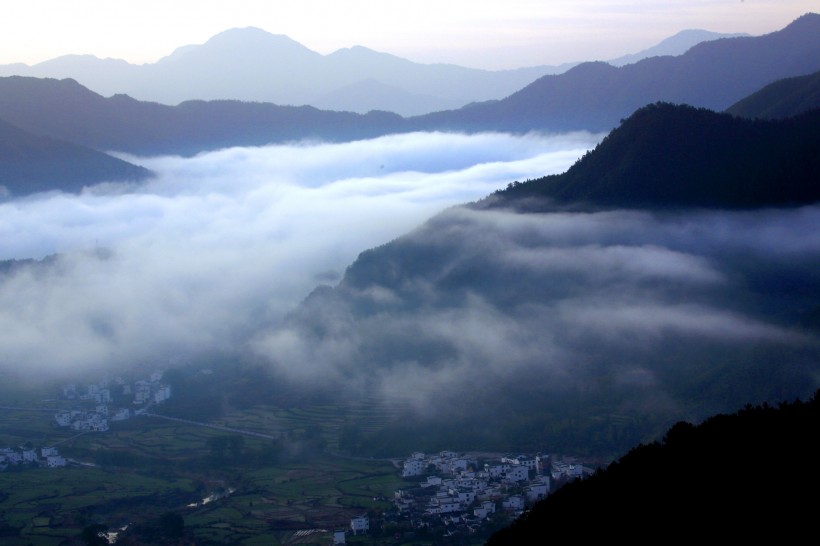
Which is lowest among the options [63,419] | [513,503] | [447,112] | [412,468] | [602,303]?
[513,503]

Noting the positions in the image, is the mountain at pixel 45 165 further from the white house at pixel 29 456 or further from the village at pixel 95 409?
the white house at pixel 29 456

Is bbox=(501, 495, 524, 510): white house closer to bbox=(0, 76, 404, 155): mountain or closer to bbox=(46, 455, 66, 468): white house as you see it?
bbox=(46, 455, 66, 468): white house

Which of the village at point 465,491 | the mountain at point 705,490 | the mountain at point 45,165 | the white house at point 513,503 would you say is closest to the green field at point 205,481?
the village at point 465,491

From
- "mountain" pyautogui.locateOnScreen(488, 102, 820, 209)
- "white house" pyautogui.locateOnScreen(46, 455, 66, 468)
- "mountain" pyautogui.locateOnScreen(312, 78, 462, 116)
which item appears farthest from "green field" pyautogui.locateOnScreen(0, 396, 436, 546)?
"mountain" pyautogui.locateOnScreen(312, 78, 462, 116)

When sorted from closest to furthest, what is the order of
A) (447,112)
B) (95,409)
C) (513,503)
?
(513,503) < (95,409) < (447,112)

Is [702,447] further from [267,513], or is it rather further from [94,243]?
[94,243]

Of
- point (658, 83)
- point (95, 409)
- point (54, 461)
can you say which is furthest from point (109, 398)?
point (658, 83)

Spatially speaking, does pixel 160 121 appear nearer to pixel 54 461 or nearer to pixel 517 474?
pixel 54 461

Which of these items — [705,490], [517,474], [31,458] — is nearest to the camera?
[705,490]
